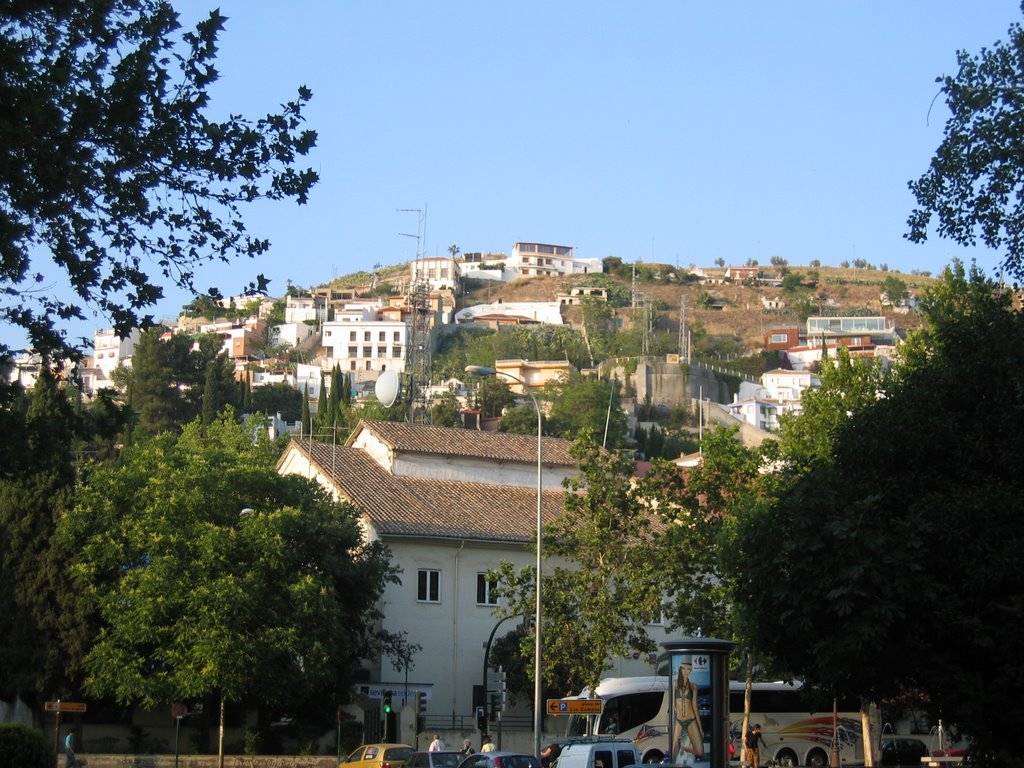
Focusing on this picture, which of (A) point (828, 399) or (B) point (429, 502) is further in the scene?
(B) point (429, 502)

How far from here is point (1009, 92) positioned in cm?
1759

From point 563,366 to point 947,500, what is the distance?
6651 inches

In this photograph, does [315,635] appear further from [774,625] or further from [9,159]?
[9,159]

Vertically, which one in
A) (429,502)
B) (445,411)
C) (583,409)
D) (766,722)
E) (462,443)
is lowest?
(766,722)

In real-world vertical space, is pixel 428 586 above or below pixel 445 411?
below

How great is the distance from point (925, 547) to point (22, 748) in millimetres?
16044

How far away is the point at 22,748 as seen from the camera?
25.8m

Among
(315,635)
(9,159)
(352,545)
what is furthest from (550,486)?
(9,159)

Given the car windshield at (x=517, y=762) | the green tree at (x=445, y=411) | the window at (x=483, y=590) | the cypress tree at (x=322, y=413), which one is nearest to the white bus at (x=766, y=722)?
the window at (x=483, y=590)

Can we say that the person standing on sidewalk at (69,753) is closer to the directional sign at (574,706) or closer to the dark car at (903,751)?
the directional sign at (574,706)

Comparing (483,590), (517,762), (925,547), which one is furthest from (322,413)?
(925,547)

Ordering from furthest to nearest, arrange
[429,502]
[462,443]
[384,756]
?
[462,443]
[429,502]
[384,756]

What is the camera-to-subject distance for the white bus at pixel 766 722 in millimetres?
44750

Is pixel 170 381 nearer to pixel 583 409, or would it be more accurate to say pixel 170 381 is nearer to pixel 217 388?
pixel 217 388
